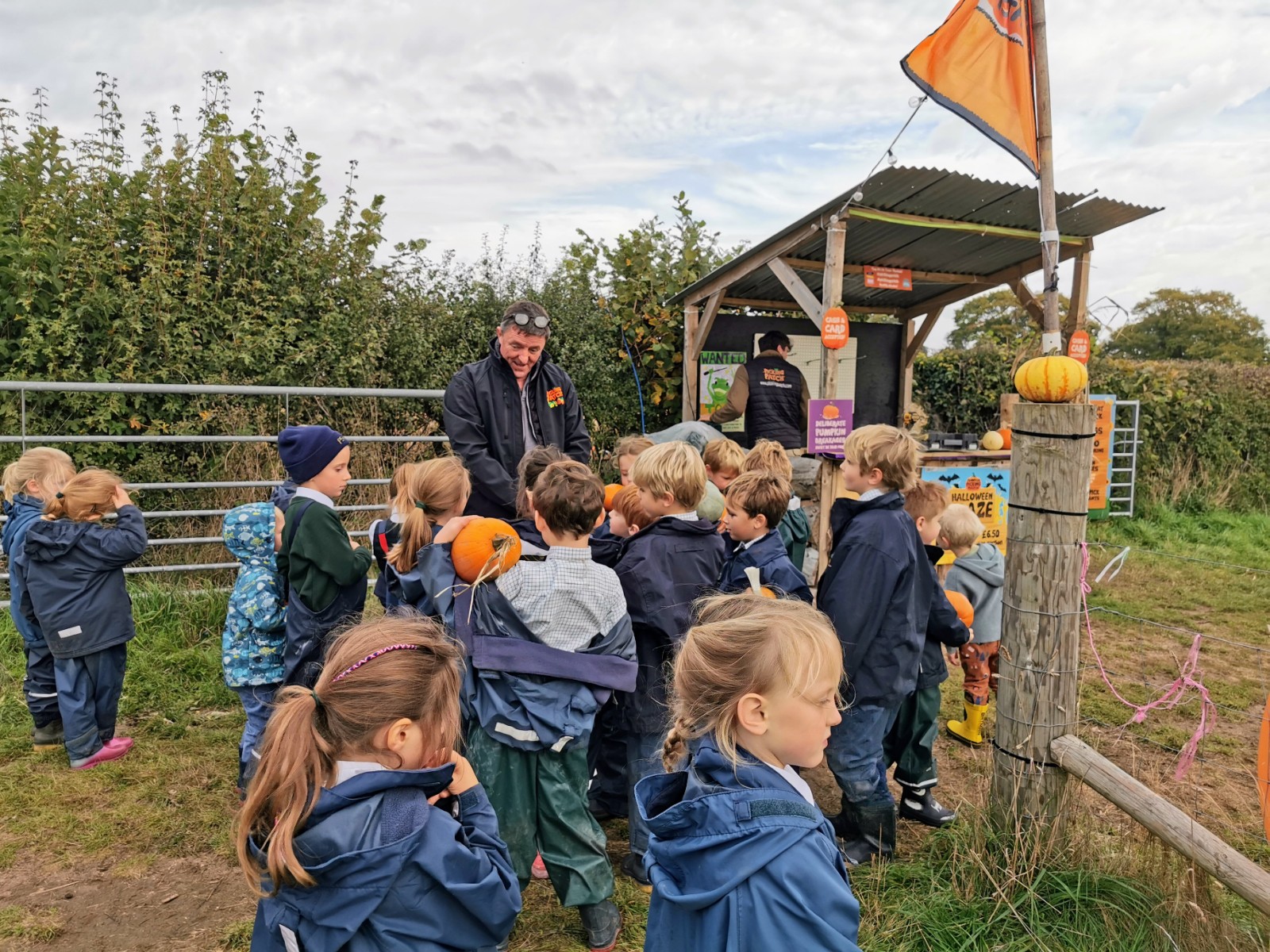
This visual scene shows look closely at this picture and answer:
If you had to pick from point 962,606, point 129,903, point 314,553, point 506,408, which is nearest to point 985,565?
point 962,606

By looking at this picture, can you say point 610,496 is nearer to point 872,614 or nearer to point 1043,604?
point 872,614

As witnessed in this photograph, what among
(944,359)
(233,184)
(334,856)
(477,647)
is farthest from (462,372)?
(944,359)

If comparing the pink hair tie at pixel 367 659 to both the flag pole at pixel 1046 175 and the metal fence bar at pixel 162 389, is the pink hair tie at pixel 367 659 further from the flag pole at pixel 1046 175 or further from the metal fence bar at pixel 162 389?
the metal fence bar at pixel 162 389

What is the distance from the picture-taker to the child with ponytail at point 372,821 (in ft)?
4.66

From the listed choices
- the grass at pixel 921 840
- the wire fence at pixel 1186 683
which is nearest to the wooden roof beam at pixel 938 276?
the wire fence at pixel 1186 683

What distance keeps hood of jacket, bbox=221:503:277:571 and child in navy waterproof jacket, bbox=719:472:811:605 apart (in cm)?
189

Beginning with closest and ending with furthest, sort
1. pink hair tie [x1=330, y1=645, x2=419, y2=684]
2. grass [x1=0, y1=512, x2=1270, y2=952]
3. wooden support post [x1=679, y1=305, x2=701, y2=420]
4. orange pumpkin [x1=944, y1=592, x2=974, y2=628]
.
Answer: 1. pink hair tie [x1=330, y1=645, x2=419, y2=684]
2. grass [x1=0, y1=512, x2=1270, y2=952]
3. orange pumpkin [x1=944, y1=592, x2=974, y2=628]
4. wooden support post [x1=679, y1=305, x2=701, y2=420]

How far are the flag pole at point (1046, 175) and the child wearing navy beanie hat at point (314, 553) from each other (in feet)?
8.80

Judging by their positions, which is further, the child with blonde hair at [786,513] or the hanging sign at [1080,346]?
the hanging sign at [1080,346]

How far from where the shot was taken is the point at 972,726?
436 centimetres

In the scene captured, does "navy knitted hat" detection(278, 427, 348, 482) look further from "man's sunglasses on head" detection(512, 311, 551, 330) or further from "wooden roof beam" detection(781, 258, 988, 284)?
"wooden roof beam" detection(781, 258, 988, 284)

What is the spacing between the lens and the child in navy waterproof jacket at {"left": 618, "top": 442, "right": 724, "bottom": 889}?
296 centimetres

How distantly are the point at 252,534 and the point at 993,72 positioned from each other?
355 centimetres

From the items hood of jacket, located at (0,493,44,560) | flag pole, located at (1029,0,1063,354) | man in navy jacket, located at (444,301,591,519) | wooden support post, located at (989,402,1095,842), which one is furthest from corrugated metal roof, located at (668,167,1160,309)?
hood of jacket, located at (0,493,44,560)
